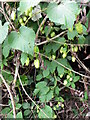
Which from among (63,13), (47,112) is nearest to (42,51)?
(47,112)

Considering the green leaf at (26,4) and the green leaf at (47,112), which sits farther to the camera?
the green leaf at (47,112)

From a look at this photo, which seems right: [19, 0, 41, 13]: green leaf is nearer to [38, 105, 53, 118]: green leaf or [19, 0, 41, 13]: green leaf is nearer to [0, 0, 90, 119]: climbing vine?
[0, 0, 90, 119]: climbing vine

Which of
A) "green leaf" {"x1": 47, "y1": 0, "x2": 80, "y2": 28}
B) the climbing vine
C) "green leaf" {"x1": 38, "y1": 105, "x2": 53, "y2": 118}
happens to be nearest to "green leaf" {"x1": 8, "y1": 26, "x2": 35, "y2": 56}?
the climbing vine

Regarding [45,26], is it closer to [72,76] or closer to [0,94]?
[72,76]

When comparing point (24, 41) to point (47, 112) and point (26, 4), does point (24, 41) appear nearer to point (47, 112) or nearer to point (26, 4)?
point (26, 4)

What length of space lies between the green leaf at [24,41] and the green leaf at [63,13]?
101 mm

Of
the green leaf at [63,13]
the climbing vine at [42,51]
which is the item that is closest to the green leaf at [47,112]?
the climbing vine at [42,51]

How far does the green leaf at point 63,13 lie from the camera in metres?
0.57

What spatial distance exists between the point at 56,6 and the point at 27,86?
0.70 m

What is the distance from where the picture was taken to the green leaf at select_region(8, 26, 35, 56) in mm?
628

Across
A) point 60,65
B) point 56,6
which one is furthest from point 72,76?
point 56,6

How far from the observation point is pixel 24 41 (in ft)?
2.07

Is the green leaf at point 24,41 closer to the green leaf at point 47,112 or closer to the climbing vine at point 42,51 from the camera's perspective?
the climbing vine at point 42,51

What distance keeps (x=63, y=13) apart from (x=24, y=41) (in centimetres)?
16
